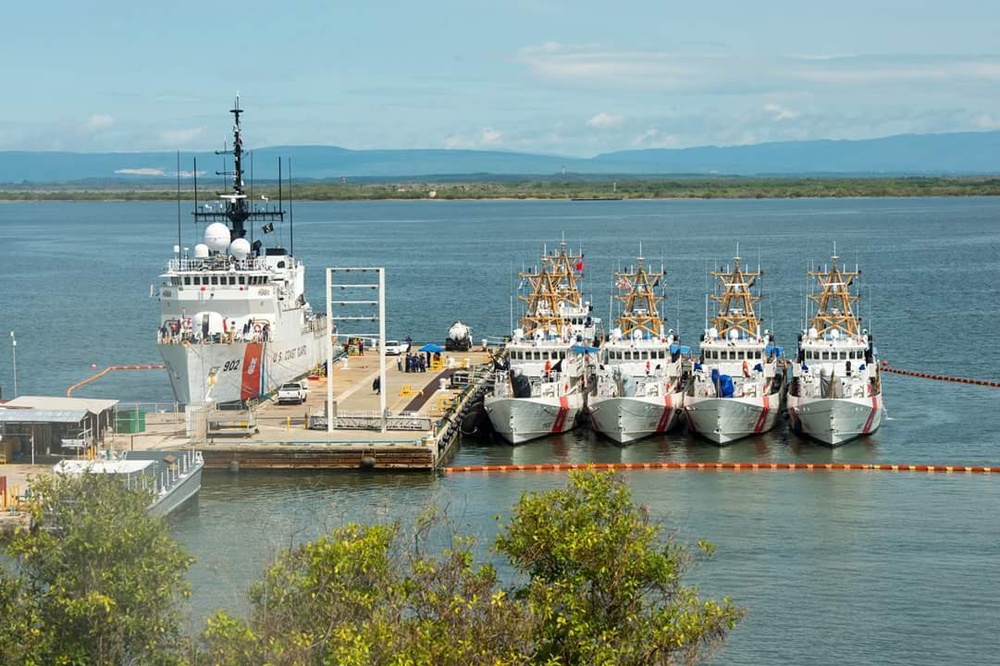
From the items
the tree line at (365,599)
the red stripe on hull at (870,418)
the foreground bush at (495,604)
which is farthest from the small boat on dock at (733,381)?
the tree line at (365,599)

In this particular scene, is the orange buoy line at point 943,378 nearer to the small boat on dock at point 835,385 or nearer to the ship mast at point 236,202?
the small boat on dock at point 835,385

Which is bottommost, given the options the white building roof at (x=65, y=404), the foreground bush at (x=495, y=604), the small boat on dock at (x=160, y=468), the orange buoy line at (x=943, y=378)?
the orange buoy line at (x=943, y=378)

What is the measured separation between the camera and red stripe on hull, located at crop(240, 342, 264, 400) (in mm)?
55312

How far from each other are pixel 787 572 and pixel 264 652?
18463mm

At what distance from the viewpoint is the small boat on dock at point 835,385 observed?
53281 millimetres

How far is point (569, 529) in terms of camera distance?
24.9m

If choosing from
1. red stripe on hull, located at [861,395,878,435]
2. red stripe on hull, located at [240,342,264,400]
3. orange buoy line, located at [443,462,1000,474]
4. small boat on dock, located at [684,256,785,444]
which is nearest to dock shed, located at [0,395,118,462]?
red stripe on hull, located at [240,342,264,400]

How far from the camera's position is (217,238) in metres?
60.0

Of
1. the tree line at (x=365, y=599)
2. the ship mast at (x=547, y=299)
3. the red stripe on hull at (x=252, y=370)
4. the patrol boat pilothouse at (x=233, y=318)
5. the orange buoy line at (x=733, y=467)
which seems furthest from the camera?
the ship mast at (x=547, y=299)

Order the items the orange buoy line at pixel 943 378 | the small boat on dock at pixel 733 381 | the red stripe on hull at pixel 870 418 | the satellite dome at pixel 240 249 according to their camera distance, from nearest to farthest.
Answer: the red stripe on hull at pixel 870 418 < the small boat on dock at pixel 733 381 < the satellite dome at pixel 240 249 < the orange buoy line at pixel 943 378

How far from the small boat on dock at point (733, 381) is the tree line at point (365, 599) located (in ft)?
93.3

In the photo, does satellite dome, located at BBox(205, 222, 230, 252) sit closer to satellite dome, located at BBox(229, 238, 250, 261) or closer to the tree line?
satellite dome, located at BBox(229, 238, 250, 261)

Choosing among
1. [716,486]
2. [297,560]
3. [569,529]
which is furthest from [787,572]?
[297,560]

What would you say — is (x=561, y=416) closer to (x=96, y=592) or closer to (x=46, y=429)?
(x=46, y=429)
